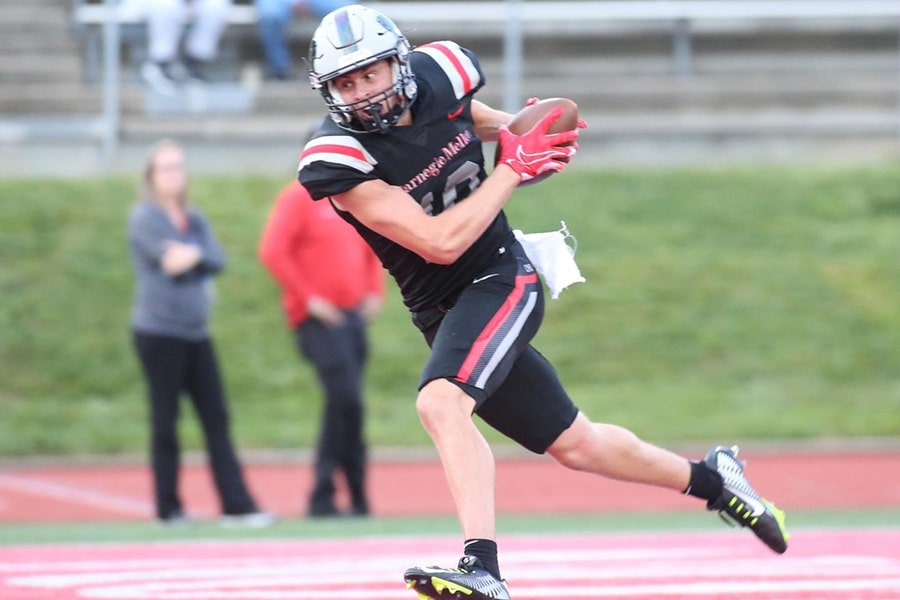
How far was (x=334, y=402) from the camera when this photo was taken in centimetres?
873

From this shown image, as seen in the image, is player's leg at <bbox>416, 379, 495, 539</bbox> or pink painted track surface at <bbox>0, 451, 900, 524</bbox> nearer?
player's leg at <bbox>416, 379, 495, 539</bbox>

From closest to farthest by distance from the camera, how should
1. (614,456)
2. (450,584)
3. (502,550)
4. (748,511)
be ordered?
(450,584) → (614,456) → (748,511) → (502,550)

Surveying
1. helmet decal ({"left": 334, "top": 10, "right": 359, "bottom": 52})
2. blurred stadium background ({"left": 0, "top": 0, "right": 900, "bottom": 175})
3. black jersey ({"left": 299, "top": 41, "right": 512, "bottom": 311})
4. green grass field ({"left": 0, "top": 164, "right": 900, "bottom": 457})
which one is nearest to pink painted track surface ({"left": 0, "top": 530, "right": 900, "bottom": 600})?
black jersey ({"left": 299, "top": 41, "right": 512, "bottom": 311})

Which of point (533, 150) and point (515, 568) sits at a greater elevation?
point (533, 150)

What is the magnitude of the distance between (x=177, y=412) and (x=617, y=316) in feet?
17.8

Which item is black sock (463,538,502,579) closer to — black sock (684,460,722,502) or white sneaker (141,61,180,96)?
black sock (684,460,722,502)

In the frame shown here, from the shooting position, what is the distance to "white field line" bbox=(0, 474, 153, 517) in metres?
9.78

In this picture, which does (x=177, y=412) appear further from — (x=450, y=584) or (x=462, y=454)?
(x=450, y=584)

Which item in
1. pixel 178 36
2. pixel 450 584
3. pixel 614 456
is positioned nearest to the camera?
pixel 450 584

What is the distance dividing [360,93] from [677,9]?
10.8 m

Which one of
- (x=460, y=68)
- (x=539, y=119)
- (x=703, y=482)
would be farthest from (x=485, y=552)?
(x=460, y=68)

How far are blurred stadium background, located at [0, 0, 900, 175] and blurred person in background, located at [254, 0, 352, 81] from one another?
146 millimetres

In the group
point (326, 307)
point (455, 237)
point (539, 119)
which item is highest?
point (326, 307)

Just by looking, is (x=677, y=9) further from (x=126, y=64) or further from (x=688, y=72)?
(x=126, y=64)
